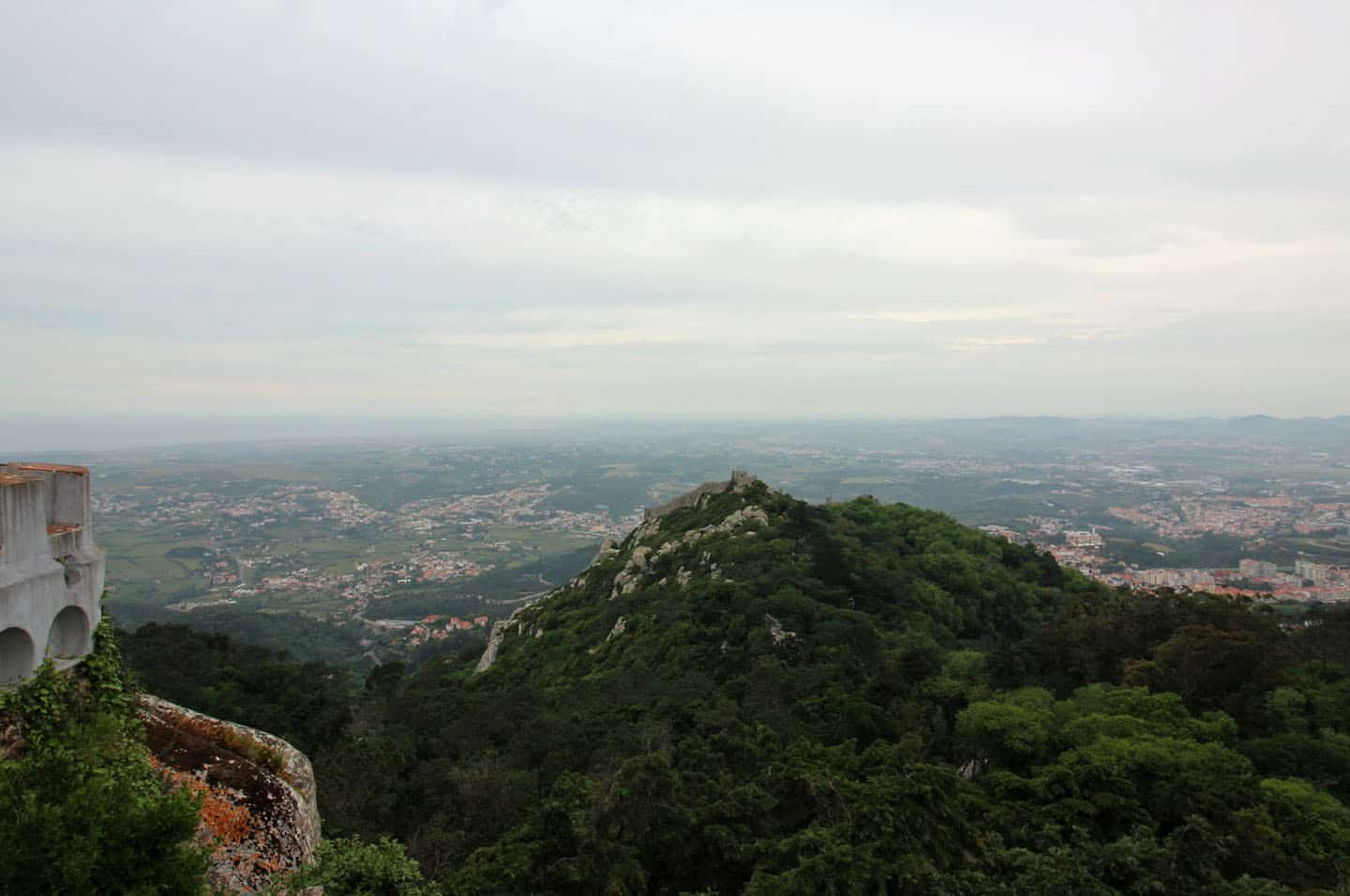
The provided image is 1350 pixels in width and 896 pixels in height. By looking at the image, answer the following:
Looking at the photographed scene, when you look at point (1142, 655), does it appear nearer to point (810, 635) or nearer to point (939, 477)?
point (810, 635)

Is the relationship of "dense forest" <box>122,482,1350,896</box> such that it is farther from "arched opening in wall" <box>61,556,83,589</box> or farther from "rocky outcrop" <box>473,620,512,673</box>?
"arched opening in wall" <box>61,556,83,589</box>

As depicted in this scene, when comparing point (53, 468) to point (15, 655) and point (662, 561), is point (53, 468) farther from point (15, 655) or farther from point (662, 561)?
point (662, 561)

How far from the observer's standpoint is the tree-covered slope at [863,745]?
11.0 meters

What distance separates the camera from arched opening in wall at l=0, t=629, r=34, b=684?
7.61m

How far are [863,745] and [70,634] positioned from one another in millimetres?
15344

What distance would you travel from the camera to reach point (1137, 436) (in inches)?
7736

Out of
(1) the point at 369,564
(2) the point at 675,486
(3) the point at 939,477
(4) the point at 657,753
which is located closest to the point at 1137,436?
(3) the point at 939,477

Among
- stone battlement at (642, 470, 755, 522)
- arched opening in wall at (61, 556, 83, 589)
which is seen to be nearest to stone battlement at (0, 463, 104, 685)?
arched opening in wall at (61, 556, 83, 589)

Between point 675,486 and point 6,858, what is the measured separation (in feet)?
438

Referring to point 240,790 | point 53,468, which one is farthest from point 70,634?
point 240,790

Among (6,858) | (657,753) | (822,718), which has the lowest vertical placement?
(822,718)

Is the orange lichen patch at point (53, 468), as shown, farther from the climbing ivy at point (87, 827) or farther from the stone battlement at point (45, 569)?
the climbing ivy at point (87, 827)

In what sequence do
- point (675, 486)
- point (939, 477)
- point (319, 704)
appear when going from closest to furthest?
1. point (319, 704)
2. point (939, 477)
3. point (675, 486)

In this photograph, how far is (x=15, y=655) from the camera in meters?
7.68
